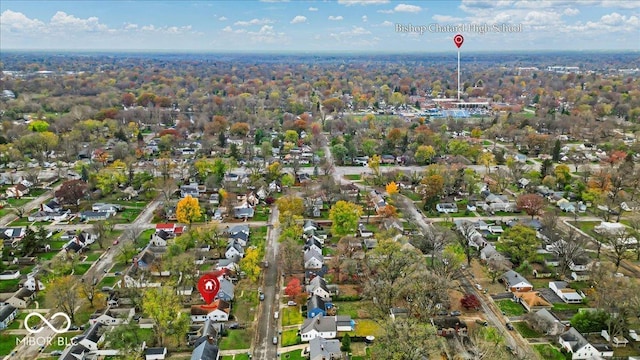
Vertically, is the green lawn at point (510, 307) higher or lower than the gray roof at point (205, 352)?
lower

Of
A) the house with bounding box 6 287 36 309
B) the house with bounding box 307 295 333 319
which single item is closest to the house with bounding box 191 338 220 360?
the house with bounding box 307 295 333 319

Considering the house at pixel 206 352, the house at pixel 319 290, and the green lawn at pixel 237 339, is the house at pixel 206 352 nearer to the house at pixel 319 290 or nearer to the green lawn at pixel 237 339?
the green lawn at pixel 237 339

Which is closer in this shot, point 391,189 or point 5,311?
point 5,311

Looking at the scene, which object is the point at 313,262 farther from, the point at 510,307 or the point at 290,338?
the point at 510,307

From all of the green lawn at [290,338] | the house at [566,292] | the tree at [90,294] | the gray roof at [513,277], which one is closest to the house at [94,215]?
the tree at [90,294]

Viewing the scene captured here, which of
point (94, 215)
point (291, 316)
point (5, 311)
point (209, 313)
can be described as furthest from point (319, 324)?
point (94, 215)

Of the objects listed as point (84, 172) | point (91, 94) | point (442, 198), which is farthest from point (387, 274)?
point (91, 94)
